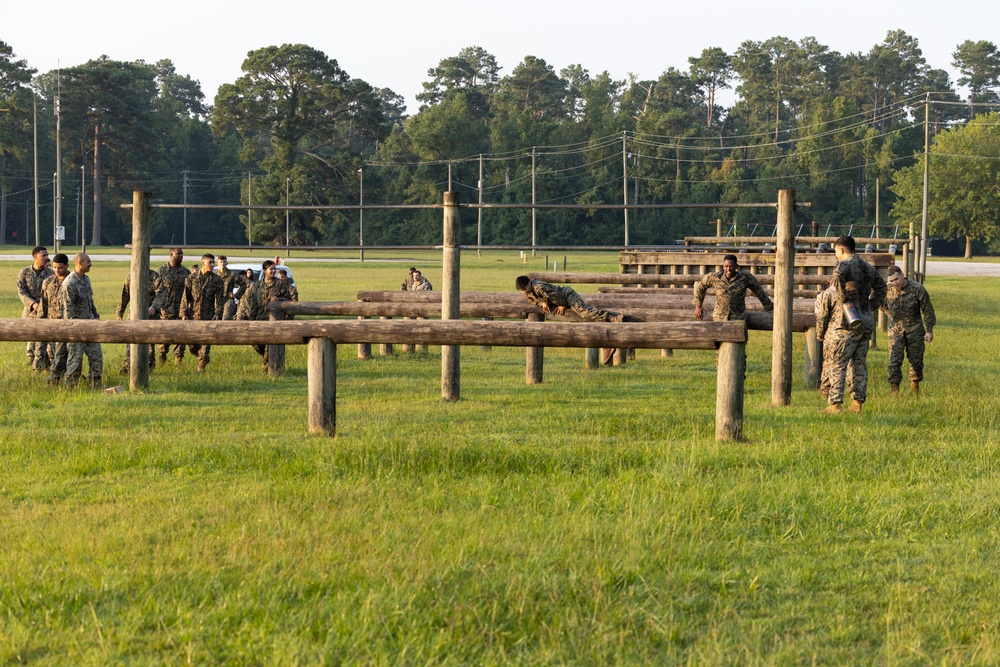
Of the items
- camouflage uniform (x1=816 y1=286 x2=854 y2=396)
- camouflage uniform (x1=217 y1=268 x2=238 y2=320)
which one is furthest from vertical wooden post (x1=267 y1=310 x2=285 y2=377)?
camouflage uniform (x1=816 y1=286 x2=854 y2=396)

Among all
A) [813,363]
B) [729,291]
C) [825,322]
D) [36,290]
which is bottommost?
[813,363]

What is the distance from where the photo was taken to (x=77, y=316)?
12.8 meters

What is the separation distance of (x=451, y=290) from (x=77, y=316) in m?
4.06

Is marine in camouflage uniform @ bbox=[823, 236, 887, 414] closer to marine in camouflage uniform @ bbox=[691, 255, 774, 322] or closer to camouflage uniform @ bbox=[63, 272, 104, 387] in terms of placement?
marine in camouflage uniform @ bbox=[691, 255, 774, 322]

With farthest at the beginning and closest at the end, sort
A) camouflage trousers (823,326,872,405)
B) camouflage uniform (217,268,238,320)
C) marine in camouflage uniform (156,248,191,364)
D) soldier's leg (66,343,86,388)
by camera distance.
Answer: camouflage uniform (217,268,238,320)
marine in camouflage uniform (156,248,191,364)
soldier's leg (66,343,86,388)
camouflage trousers (823,326,872,405)

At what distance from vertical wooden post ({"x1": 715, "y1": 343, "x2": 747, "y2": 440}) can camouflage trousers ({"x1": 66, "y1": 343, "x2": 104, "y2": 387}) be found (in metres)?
6.93

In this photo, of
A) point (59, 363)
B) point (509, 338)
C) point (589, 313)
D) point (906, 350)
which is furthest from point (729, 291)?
point (59, 363)

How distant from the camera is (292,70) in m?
76.1

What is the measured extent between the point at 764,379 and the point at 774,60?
108m

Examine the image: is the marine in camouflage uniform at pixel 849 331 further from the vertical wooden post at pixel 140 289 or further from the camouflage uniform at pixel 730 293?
the vertical wooden post at pixel 140 289

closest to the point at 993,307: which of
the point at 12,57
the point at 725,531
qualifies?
the point at 725,531

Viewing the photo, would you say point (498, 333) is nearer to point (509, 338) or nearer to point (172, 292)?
point (509, 338)

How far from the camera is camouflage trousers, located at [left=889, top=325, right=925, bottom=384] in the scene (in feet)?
42.6

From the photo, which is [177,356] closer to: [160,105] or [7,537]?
[7,537]
